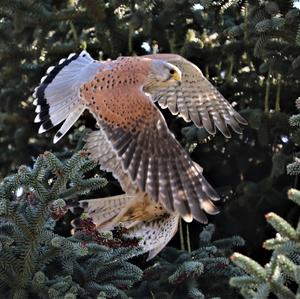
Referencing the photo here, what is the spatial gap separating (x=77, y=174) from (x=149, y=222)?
1.23 m

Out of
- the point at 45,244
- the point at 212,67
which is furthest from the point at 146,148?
the point at 212,67

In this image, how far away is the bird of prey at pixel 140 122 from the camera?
484cm

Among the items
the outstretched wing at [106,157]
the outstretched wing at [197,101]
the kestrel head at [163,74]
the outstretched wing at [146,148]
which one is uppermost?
the kestrel head at [163,74]

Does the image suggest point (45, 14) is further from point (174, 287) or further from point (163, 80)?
point (174, 287)

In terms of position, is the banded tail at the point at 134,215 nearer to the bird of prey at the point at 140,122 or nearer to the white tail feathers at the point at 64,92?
the bird of prey at the point at 140,122

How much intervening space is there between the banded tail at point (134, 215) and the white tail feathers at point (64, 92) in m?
0.51

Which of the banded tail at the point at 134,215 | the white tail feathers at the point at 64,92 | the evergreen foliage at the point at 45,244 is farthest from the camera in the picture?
the white tail feathers at the point at 64,92

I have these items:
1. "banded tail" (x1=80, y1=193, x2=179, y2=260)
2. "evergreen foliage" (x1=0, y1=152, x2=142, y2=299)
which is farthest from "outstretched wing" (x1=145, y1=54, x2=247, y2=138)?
"evergreen foliage" (x1=0, y1=152, x2=142, y2=299)

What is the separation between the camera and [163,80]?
5.48 m

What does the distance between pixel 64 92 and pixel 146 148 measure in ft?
2.92

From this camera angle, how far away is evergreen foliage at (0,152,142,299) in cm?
410

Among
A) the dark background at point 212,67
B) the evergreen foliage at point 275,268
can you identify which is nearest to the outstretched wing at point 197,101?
the dark background at point 212,67

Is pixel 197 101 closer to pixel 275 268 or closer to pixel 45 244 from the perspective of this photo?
pixel 45 244

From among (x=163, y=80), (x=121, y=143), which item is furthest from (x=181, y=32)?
(x=121, y=143)
